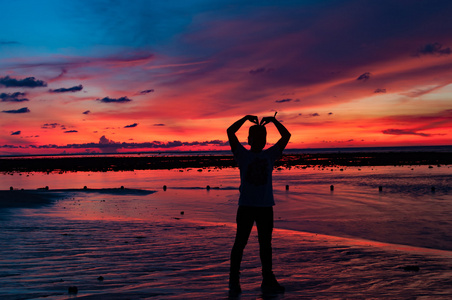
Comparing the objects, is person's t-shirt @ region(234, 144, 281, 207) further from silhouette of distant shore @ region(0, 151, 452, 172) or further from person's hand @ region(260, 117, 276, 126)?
silhouette of distant shore @ region(0, 151, 452, 172)

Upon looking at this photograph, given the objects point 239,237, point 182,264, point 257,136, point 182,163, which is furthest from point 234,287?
point 182,163

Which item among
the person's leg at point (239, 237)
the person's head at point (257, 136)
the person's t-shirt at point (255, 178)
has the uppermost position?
the person's head at point (257, 136)

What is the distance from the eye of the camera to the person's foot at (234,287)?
6294mm

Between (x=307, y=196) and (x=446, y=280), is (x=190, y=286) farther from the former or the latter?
(x=307, y=196)

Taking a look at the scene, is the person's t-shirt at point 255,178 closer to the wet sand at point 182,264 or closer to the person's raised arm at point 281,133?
the person's raised arm at point 281,133

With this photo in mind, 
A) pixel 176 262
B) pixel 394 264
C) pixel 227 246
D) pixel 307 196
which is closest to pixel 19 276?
pixel 176 262

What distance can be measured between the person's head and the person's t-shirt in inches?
5.0

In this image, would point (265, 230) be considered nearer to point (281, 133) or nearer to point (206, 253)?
point (281, 133)

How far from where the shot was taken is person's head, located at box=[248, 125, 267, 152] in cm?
640

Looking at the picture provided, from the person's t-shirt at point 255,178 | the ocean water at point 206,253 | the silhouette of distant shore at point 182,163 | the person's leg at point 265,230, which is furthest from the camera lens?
the silhouette of distant shore at point 182,163

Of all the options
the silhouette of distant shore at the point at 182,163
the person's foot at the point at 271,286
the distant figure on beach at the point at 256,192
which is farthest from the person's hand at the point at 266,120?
the silhouette of distant shore at the point at 182,163

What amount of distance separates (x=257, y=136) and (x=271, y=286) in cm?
253

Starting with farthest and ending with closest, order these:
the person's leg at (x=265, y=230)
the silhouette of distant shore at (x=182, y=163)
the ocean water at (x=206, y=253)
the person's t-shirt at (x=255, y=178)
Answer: the silhouette of distant shore at (x=182, y=163)
the ocean water at (x=206, y=253)
the person's leg at (x=265, y=230)
the person's t-shirt at (x=255, y=178)

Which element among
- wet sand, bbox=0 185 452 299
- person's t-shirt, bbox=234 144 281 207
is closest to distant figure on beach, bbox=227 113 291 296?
person's t-shirt, bbox=234 144 281 207
